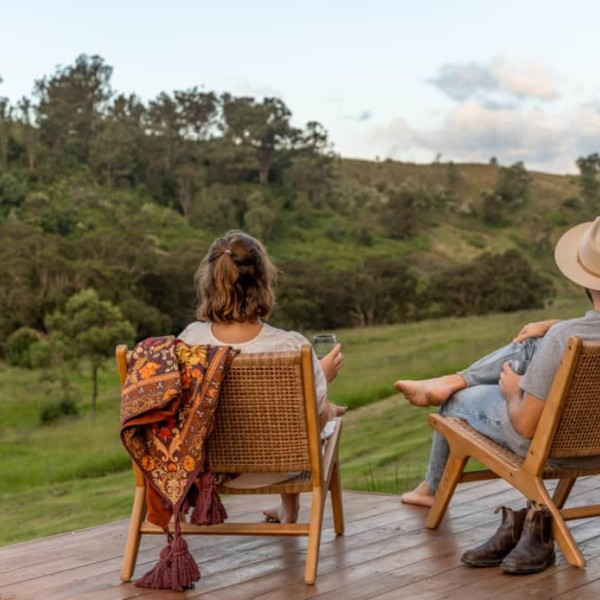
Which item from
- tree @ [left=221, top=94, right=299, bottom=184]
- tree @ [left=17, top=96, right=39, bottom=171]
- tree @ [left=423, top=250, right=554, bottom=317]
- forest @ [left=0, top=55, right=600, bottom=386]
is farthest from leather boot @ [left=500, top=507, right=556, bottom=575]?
tree @ [left=221, top=94, right=299, bottom=184]

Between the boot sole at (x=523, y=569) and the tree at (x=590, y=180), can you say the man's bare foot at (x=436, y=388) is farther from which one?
the tree at (x=590, y=180)

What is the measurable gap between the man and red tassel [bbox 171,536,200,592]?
753mm

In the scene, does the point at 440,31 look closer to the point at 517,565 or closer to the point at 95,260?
the point at 95,260

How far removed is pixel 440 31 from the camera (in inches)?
1702

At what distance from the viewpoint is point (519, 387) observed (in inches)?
118

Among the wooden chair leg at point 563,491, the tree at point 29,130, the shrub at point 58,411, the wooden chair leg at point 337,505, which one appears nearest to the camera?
the wooden chair leg at point 337,505

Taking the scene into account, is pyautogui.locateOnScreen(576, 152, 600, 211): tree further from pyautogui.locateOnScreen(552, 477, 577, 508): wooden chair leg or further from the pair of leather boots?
the pair of leather boots

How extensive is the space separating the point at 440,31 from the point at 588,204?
31.2ft

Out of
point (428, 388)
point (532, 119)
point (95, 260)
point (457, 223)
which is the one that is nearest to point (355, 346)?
point (95, 260)

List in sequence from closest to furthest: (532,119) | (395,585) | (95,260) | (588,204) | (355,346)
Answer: (395,585) < (355,346) < (95,260) < (532,119) < (588,204)

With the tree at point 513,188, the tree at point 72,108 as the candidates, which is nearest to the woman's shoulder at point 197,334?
the tree at point 72,108

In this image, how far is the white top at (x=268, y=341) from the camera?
3033mm

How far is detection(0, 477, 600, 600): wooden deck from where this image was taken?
2779 mm

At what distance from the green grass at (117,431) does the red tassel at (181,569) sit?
4.14m
